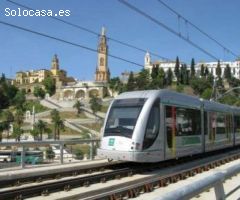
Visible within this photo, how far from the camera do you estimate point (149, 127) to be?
59.8ft

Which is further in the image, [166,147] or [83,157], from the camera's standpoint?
[83,157]

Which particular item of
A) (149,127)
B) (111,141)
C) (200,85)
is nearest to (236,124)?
(149,127)

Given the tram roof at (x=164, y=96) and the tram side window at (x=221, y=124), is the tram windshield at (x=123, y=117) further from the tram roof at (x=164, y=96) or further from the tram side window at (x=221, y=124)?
the tram side window at (x=221, y=124)

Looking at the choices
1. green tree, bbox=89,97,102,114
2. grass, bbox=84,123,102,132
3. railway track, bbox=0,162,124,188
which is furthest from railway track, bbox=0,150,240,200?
green tree, bbox=89,97,102,114

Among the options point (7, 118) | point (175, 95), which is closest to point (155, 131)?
point (175, 95)

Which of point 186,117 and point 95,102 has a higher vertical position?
point 95,102

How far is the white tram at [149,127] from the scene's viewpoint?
17906 millimetres

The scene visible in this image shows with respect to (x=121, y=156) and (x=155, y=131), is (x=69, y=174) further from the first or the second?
(x=155, y=131)

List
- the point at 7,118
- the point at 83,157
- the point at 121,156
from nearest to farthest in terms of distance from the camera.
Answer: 1. the point at 121,156
2. the point at 83,157
3. the point at 7,118

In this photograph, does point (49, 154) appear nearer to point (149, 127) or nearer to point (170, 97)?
point (149, 127)

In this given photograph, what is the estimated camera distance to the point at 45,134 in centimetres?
15200

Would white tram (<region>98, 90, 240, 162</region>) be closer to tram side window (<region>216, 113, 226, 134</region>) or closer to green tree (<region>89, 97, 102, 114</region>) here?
tram side window (<region>216, 113, 226, 134</region>)

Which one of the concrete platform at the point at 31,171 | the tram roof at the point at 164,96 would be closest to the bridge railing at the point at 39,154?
the concrete platform at the point at 31,171

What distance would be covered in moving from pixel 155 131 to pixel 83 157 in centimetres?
603
